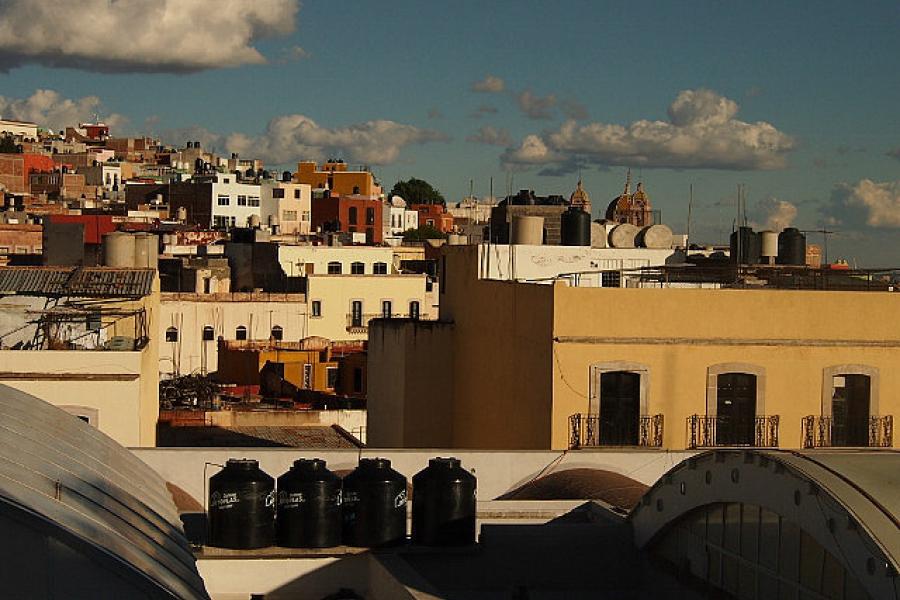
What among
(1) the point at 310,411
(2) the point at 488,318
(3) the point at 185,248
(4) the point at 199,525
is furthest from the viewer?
(3) the point at 185,248

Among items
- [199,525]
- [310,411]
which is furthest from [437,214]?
[199,525]

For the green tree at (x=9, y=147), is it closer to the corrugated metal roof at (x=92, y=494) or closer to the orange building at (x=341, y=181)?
the orange building at (x=341, y=181)

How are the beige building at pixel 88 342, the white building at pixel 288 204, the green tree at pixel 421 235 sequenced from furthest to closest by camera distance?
the green tree at pixel 421 235 < the white building at pixel 288 204 < the beige building at pixel 88 342

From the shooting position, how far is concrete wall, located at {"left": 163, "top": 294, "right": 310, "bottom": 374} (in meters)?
65.5

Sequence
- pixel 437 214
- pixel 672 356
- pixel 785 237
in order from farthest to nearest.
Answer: pixel 437 214
pixel 785 237
pixel 672 356

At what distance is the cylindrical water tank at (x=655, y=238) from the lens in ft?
128

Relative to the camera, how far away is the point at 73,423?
20.6 metres

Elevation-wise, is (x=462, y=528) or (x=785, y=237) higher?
(x=785, y=237)

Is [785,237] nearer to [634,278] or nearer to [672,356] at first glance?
[634,278]

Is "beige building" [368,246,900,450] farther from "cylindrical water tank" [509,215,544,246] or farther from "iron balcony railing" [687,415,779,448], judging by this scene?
"cylindrical water tank" [509,215,544,246]

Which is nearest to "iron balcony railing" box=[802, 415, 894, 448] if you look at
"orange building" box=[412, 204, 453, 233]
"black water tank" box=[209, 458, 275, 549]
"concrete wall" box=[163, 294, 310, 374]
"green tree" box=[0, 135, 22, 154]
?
"black water tank" box=[209, 458, 275, 549]

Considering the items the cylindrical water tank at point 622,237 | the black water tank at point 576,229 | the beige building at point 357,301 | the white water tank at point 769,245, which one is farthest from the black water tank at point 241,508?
the beige building at point 357,301

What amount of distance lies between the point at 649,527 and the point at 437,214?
11915 cm

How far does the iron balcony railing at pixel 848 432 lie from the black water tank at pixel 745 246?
8.44 m
